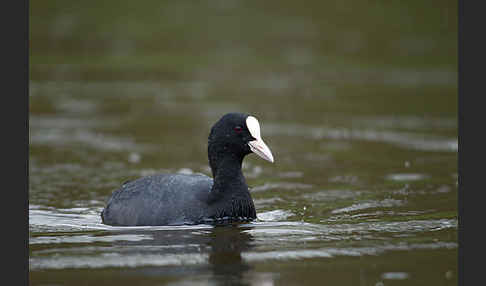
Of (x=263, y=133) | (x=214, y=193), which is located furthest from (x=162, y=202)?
(x=263, y=133)

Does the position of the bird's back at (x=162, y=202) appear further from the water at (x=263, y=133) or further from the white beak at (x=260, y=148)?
the white beak at (x=260, y=148)

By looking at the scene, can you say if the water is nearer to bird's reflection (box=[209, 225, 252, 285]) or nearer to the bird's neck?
bird's reflection (box=[209, 225, 252, 285])

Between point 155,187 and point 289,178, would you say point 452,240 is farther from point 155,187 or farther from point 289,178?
point 289,178

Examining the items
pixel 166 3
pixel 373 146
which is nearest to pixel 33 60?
pixel 166 3

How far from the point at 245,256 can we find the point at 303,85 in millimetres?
13132

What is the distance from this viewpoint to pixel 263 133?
15062 mm

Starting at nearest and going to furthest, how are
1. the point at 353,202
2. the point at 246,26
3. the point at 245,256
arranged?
the point at 245,256 → the point at 353,202 → the point at 246,26

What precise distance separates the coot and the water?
204 mm

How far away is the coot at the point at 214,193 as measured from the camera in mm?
8469

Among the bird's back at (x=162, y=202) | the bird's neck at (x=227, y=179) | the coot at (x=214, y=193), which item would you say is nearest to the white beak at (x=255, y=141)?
the coot at (x=214, y=193)

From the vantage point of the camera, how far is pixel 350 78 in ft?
68.8

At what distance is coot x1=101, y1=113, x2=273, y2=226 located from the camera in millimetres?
8469

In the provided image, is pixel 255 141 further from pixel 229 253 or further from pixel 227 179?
pixel 229 253

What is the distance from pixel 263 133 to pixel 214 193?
651 cm
